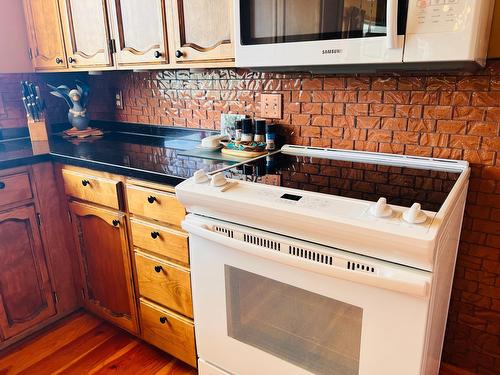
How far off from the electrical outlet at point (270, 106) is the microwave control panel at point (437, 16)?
696mm

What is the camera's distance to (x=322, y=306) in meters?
0.94

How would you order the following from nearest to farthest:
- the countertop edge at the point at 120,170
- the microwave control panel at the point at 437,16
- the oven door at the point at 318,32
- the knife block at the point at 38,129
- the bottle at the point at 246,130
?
1. the microwave control panel at the point at 437,16
2. the oven door at the point at 318,32
3. the countertop edge at the point at 120,170
4. the bottle at the point at 246,130
5. the knife block at the point at 38,129

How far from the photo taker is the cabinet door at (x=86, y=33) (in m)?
1.70

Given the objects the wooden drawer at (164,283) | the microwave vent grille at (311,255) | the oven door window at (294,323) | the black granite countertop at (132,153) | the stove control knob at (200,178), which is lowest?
the wooden drawer at (164,283)

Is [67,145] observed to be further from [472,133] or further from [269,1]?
[472,133]

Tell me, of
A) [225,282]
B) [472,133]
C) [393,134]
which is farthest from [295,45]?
[225,282]

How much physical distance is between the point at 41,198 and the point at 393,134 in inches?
61.6

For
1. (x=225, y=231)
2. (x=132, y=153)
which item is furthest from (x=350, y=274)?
(x=132, y=153)

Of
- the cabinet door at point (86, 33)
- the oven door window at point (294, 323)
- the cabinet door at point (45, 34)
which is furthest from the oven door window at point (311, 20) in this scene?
the cabinet door at point (45, 34)

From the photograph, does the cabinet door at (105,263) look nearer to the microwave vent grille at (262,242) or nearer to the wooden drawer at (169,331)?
the wooden drawer at (169,331)

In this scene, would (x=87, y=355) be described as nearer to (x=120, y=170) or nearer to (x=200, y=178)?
(x=120, y=170)

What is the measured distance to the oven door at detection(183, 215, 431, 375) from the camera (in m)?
0.81

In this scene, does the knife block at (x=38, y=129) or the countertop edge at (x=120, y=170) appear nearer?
the countertop edge at (x=120, y=170)

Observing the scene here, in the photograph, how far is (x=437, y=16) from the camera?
0.89 meters
